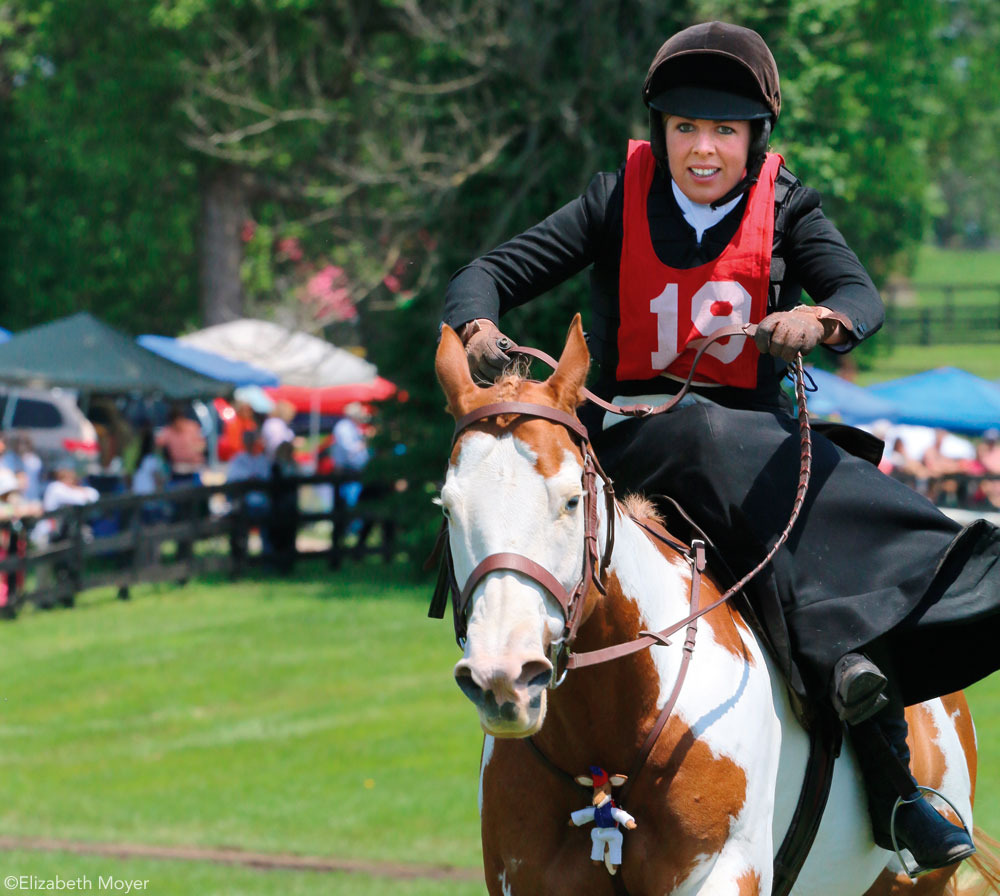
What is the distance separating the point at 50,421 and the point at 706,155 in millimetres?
23983

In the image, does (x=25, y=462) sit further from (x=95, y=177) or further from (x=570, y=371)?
(x=570, y=371)

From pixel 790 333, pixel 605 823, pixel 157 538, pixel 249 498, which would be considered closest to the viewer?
pixel 605 823

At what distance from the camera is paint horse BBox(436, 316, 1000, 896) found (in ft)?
10.4

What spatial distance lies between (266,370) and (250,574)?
212 inches

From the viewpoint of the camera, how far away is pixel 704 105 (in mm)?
4273

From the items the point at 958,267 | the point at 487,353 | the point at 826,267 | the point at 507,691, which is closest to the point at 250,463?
the point at 826,267

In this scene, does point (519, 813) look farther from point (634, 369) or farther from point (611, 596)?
point (634, 369)

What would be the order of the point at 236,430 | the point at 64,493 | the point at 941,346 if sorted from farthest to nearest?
the point at 941,346 < the point at 236,430 < the point at 64,493

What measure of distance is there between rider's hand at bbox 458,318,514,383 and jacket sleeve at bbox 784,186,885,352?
95 cm

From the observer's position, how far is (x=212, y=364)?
2366cm

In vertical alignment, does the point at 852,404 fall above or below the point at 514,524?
below

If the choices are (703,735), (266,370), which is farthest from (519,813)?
(266,370)

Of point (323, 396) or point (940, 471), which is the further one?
point (323, 396)

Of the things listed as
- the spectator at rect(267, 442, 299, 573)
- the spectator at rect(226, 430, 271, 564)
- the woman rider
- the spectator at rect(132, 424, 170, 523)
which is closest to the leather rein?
the woman rider
